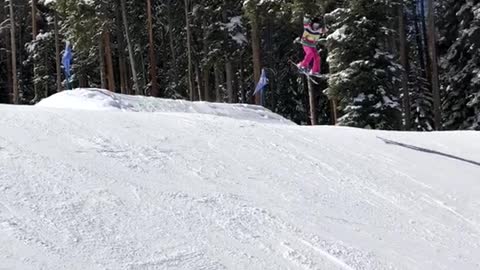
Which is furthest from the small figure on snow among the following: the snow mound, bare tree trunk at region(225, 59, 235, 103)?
bare tree trunk at region(225, 59, 235, 103)

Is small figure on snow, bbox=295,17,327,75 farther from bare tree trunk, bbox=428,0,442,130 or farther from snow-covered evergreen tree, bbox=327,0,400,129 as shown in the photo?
bare tree trunk, bbox=428,0,442,130

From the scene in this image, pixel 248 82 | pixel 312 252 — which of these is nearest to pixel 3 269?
pixel 312 252

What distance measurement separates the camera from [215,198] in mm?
6129

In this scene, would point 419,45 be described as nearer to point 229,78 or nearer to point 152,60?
point 229,78

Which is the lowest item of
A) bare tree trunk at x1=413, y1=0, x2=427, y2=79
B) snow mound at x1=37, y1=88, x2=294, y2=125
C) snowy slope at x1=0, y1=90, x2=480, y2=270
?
snowy slope at x1=0, y1=90, x2=480, y2=270

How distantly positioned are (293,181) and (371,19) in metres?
12.4

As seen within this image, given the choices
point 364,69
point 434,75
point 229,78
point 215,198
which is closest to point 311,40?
point 364,69

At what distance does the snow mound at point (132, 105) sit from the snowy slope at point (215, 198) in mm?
2585

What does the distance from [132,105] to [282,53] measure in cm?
2379

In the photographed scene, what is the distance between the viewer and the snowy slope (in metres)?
4.80

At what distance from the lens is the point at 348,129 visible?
11281mm

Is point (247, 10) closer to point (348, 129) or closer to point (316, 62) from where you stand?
point (316, 62)

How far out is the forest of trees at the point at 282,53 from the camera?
60.5 feet

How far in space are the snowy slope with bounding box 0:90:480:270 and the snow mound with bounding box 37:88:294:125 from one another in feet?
8.48
